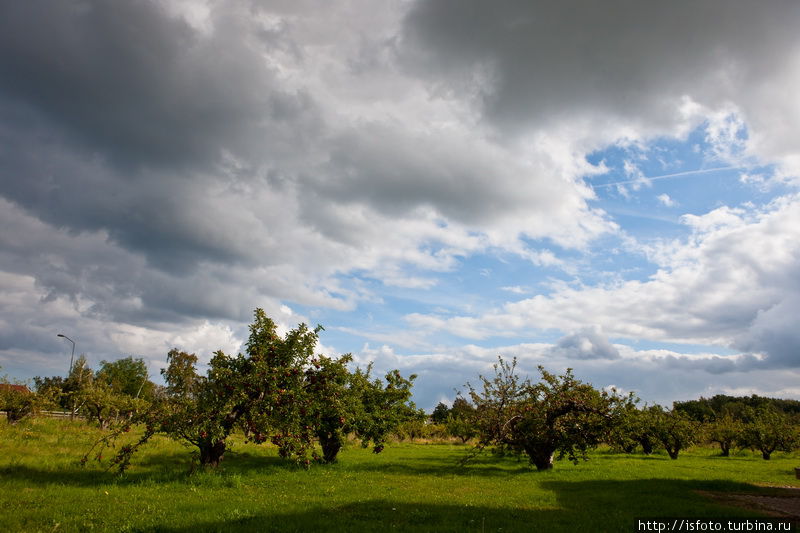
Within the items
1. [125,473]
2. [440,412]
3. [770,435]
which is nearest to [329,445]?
[125,473]

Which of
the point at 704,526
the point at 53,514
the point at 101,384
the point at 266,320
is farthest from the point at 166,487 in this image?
the point at 101,384

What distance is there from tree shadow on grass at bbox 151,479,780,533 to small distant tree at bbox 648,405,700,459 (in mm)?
29963

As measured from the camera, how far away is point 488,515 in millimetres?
14125

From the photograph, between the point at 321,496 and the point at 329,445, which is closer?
the point at 321,496

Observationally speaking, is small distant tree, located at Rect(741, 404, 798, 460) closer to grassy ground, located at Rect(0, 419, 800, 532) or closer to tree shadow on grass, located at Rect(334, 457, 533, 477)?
grassy ground, located at Rect(0, 419, 800, 532)

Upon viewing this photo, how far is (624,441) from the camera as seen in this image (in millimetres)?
27672

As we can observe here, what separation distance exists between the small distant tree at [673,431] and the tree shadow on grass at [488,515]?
98.3ft

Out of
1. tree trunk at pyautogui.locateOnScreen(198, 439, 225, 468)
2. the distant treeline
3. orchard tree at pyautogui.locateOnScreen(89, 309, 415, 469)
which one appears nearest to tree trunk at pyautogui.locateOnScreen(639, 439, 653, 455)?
orchard tree at pyautogui.locateOnScreen(89, 309, 415, 469)

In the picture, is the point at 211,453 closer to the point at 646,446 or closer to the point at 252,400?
the point at 252,400

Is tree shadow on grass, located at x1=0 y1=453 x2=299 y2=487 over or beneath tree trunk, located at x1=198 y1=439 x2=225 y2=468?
beneath

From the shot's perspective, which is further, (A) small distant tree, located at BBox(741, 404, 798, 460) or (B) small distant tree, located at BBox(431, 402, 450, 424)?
(B) small distant tree, located at BBox(431, 402, 450, 424)

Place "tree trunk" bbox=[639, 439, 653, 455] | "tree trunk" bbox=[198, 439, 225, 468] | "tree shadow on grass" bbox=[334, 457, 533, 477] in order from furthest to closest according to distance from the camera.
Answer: "tree trunk" bbox=[639, 439, 653, 455] → "tree shadow on grass" bbox=[334, 457, 533, 477] → "tree trunk" bbox=[198, 439, 225, 468]

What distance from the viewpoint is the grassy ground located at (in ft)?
41.3

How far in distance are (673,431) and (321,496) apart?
41.0m
